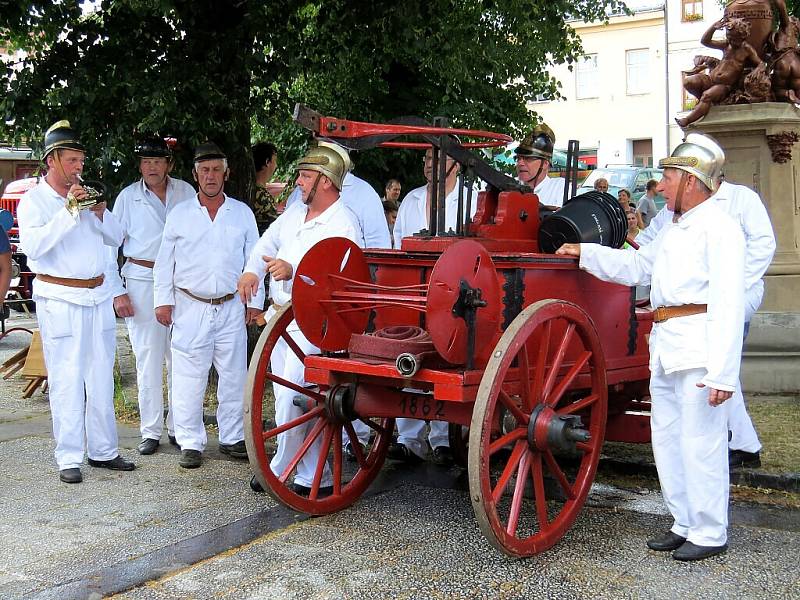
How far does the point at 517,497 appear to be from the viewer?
4.11m

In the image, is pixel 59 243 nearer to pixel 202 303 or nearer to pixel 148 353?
pixel 202 303

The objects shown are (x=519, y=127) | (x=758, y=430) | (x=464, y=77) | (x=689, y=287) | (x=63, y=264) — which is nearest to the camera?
(x=689, y=287)

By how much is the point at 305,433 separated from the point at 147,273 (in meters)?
2.04

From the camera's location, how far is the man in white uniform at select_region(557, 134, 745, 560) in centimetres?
416

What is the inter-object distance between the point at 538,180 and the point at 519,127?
193 inches

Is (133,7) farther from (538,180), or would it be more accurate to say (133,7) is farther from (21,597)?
(21,597)

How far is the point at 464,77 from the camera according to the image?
30.6 ft

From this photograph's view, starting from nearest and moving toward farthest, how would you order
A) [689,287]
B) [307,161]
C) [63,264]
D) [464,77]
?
[689,287] < [307,161] < [63,264] < [464,77]

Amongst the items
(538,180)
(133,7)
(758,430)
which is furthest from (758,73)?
(133,7)

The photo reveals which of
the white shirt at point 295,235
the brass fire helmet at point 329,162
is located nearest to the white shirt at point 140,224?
the white shirt at point 295,235

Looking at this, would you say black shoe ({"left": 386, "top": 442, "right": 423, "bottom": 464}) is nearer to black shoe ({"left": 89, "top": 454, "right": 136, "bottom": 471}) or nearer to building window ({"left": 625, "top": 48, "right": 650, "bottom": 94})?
black shoe ({"left": 89, "top": 454, "right": 136, "bottom": 471})

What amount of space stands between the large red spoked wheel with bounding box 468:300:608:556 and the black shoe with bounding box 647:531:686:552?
35 centimetres

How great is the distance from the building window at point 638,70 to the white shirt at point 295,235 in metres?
33.4

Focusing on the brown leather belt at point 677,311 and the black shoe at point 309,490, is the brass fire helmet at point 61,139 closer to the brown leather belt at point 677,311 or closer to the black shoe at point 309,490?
the black shoe at point 309,490
